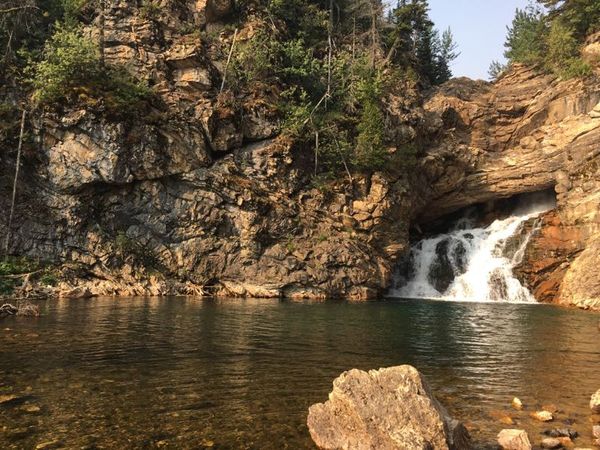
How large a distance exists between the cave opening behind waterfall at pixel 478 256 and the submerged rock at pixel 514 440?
3747 centimetres

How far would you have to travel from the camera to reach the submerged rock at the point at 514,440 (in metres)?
7.38

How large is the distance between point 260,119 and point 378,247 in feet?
56.3

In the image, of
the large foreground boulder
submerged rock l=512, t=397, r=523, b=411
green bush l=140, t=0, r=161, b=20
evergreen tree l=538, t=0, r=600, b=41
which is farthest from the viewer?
evergreen tree l=538, t=0, r=600, b=41

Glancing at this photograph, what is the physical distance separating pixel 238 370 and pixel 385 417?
645 centimetres

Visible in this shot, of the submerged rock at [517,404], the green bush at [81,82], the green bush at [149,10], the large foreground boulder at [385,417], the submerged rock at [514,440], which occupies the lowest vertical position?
the submerged rock at [517,404]

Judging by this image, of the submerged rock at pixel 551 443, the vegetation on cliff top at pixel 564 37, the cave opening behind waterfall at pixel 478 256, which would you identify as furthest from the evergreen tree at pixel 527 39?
the submerged rock at pixel 551 443

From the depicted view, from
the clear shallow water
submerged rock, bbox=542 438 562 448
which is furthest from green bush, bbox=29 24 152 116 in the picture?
submerged rock, bbox=542 438 562 448

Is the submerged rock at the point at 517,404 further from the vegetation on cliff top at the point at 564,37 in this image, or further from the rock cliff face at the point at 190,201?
the vegetation on cliff top at the point at 564,37

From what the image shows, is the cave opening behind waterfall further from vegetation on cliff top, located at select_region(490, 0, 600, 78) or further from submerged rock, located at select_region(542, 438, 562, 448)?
submerged rock, located at select_region(542, 438, 562, 448)

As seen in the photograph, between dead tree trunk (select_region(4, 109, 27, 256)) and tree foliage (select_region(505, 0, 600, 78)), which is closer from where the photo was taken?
dead tree trunk (select_region(4, 109, 27, 256))

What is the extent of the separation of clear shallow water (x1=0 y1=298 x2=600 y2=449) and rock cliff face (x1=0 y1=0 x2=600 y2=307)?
44.2 feet

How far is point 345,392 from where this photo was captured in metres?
7.71

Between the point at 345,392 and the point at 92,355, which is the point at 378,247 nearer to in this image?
the point at 92,355

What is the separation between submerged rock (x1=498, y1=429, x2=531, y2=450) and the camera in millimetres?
7379
